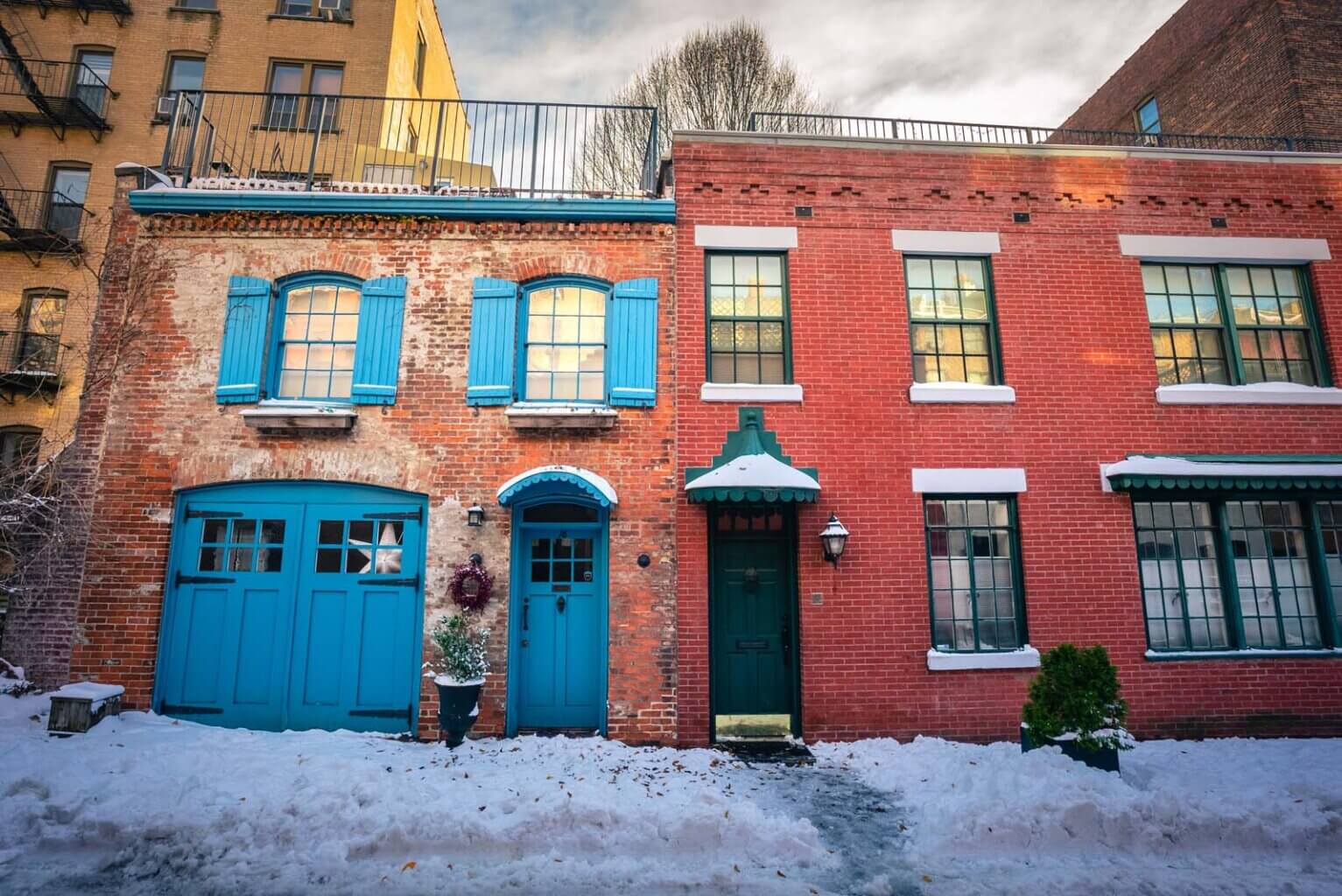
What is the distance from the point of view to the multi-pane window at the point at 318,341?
8141 mm

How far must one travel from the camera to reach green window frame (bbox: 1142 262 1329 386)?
8.57 metres

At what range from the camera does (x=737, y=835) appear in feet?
16.4

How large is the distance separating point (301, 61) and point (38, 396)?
11036 millimetres

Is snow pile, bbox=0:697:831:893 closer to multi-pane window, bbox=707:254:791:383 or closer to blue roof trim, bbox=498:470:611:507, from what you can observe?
blue roof trim, bbox=498:470:611:507

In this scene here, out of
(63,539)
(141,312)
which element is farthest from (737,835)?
(141,312)

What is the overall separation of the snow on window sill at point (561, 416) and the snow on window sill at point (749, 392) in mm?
1163

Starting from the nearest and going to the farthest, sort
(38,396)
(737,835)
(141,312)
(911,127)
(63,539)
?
(737,835) → (63,539) → (141,312) → (911,127) → (38,396)

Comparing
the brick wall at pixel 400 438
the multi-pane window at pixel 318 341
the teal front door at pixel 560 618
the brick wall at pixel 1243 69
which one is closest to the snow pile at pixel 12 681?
the brick wall at pixel 400 438

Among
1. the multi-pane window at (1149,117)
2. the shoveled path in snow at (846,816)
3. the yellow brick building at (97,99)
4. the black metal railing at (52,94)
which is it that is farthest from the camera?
the multi-pane window at (1149,117)

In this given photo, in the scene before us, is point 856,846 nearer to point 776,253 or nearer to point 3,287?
point 776,253

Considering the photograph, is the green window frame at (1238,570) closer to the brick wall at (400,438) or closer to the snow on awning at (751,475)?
the snow on awning at (751,475)

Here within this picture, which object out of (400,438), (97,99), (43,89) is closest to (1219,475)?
(400,438)

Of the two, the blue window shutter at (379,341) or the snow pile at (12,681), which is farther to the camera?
the blue window shutter at (379,341)

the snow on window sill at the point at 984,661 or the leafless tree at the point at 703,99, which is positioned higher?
the leafless tree at the point at 703,99
